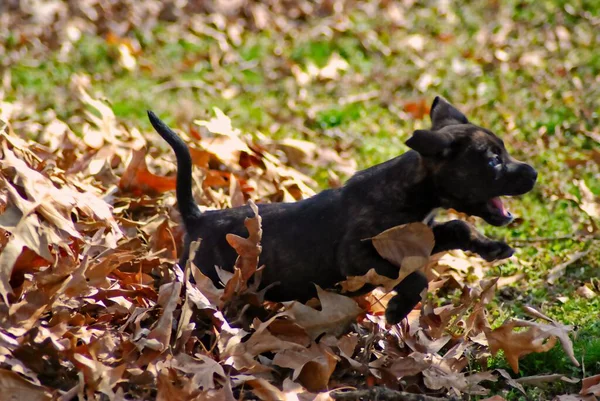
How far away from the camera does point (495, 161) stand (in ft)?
15.0

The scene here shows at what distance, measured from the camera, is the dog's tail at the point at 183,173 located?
191 inches

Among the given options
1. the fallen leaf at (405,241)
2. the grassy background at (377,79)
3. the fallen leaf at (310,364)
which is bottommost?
the grassy background at (377,79)

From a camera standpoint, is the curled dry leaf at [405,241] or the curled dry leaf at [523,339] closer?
the curled dry leaf at [523,339]

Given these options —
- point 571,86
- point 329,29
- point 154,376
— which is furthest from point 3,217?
point 329,29

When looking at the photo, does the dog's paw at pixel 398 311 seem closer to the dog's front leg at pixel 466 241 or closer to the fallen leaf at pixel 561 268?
the dog's front leg at pixel 466 241

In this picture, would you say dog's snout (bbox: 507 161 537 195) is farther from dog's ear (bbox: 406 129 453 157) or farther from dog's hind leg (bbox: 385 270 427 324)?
dog's hind leg (bbox: 385 270 427 324)

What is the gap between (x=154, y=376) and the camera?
3887 millimetres

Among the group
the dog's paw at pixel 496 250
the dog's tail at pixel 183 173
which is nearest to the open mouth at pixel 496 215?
the dog's paw at pixel 496 250

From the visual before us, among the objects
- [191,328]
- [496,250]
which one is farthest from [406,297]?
[191,328]

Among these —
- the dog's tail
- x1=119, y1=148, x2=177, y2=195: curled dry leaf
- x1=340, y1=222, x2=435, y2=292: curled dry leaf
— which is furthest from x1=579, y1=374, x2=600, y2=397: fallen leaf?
x1=119, y1=148, x2=177, y2=195: curled dry leaf

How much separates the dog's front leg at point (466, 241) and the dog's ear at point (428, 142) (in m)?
0.41

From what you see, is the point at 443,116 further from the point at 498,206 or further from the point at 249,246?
the point at 249,246

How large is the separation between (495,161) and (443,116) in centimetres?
55

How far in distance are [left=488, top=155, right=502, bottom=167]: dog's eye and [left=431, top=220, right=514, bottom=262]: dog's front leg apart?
32 cm
